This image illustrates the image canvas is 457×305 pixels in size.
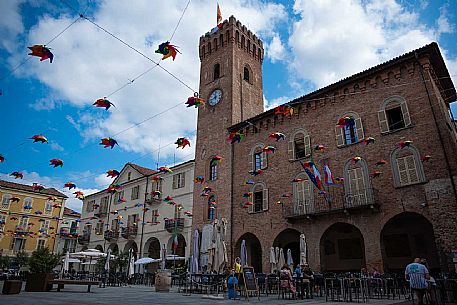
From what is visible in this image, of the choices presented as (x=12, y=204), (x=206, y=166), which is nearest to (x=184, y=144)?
(x=206, y=166)

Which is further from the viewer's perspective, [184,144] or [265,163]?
[265,163]

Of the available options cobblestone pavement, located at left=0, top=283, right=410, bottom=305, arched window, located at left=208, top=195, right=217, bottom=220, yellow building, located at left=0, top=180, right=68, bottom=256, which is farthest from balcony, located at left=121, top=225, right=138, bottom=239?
cobblestone pavement, located at left=0, top=283, right=410, bottom=305

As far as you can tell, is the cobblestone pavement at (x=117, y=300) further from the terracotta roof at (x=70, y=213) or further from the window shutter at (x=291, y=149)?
the terracotta roof at (x=70, y=213)

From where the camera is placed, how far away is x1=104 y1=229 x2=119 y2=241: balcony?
112 feet

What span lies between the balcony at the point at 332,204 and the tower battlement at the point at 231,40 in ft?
52.8

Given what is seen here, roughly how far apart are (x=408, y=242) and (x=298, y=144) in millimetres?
8133

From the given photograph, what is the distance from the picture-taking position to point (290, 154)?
814 inches

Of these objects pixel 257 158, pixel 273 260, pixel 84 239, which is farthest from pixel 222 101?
pixel 84 239

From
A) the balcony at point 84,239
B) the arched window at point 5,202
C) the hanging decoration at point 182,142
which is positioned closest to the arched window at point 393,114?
the hanging decoration at point 182,142

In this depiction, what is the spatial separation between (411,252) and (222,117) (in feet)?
51.7

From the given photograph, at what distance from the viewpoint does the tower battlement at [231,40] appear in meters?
28.7

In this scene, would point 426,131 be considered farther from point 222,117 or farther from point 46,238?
point 46,238

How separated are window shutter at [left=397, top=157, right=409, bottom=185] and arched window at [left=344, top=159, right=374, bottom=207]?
148cm

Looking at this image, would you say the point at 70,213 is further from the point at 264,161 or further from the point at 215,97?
the point at 264,161
